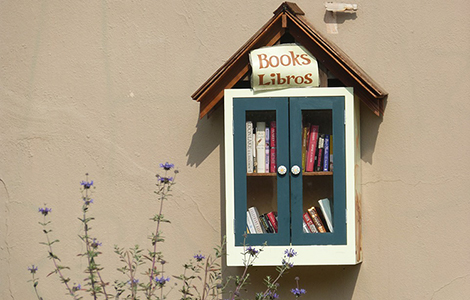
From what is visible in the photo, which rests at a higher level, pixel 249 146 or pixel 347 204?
pixel 249 146

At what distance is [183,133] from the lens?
4.05m

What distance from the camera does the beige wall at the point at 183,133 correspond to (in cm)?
386

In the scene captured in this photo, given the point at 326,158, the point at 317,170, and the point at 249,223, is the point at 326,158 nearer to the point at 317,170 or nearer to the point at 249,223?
the point at 317,170

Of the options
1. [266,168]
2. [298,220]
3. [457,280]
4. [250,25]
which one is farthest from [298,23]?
[457,280]

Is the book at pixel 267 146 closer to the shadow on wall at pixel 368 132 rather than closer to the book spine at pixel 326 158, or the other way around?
the book spine at pixel 326 158

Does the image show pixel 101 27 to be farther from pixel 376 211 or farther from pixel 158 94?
pixel 376 211

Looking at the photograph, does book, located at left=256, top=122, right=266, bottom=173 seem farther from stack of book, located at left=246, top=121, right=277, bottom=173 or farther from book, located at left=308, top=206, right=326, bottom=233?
book, located at left=308, top=206, right=326, bottom=233

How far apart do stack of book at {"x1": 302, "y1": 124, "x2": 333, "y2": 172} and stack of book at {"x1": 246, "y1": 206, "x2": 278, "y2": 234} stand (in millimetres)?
286

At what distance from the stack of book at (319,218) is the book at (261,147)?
31cm

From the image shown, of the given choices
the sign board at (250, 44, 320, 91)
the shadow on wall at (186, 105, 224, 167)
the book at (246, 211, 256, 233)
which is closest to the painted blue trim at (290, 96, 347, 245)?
the sign board at (250, 44, 320, 91)

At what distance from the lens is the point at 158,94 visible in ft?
13.3

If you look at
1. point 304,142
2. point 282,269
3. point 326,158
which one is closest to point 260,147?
point 304,142

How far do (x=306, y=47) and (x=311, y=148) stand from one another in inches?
19.8

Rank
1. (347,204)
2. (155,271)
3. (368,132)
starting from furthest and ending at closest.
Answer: (368,132), (347,204), (155,271)
